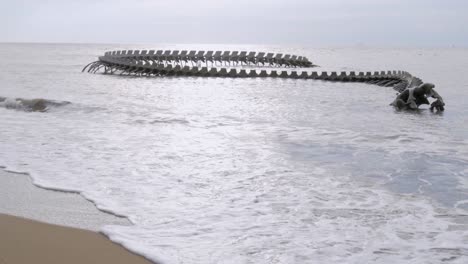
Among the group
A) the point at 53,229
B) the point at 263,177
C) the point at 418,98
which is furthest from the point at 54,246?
the point at 418,98

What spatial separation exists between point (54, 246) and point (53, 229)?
451mm

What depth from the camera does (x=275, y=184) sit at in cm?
618

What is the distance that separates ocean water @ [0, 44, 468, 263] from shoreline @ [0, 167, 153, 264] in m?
0.15

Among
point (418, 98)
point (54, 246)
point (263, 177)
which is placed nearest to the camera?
point (54, 246)

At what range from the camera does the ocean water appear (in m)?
4.27

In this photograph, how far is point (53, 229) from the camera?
4461 mm

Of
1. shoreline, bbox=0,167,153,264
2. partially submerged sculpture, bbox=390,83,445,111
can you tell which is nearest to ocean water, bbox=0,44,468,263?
shoreline, bbox=0,167,153,264

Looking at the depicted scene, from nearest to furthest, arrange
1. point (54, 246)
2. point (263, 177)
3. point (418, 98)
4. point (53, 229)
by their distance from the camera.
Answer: point (54, 246), point (53, 229), point (263, 177), point (418, 98)

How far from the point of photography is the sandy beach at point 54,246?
3797 mm

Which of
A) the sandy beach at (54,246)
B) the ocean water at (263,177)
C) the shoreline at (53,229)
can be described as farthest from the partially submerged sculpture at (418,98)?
the sandy beach at (54,246)

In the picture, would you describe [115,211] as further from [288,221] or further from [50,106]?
[50,106]

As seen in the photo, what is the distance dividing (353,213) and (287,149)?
3440 mm

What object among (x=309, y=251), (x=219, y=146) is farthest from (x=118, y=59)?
(x=309, y=251)

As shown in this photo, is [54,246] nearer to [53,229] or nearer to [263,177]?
[53,229]
